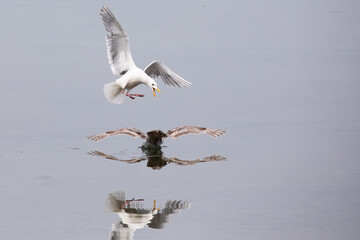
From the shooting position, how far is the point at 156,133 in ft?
27.2

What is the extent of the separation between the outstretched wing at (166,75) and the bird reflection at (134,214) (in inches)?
153

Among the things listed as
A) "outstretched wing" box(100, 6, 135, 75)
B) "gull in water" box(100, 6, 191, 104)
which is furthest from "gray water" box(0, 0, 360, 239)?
"outstretched wing" box(100, 6, 135, 75)

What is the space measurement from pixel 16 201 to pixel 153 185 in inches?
48.5

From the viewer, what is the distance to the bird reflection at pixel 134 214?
587 cm

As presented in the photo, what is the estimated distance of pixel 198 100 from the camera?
33.9 feet

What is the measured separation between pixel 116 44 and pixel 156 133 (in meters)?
2.17

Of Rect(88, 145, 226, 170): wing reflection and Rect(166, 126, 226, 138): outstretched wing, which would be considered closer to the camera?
Rect(88, 145, 226, 170): wing reflection

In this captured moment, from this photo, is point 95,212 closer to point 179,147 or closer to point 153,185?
point 153,185

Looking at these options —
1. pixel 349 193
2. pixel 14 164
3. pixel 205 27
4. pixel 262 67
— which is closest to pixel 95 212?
pixel 14 164

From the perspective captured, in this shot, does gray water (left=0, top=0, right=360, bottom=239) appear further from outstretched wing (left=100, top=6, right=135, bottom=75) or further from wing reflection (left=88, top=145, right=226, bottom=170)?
outstretched wing (left=100, top=6, right=135, bottom=75)

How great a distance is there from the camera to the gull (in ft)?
27.3

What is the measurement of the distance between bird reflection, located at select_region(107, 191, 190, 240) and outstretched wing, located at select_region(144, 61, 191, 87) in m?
3.90

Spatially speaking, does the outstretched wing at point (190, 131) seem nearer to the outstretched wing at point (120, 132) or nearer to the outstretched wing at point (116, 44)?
the outstretched wing at point (120, 132)

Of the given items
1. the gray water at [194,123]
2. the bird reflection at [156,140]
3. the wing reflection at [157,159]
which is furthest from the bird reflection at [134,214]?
the bird reflection at [156,140]
